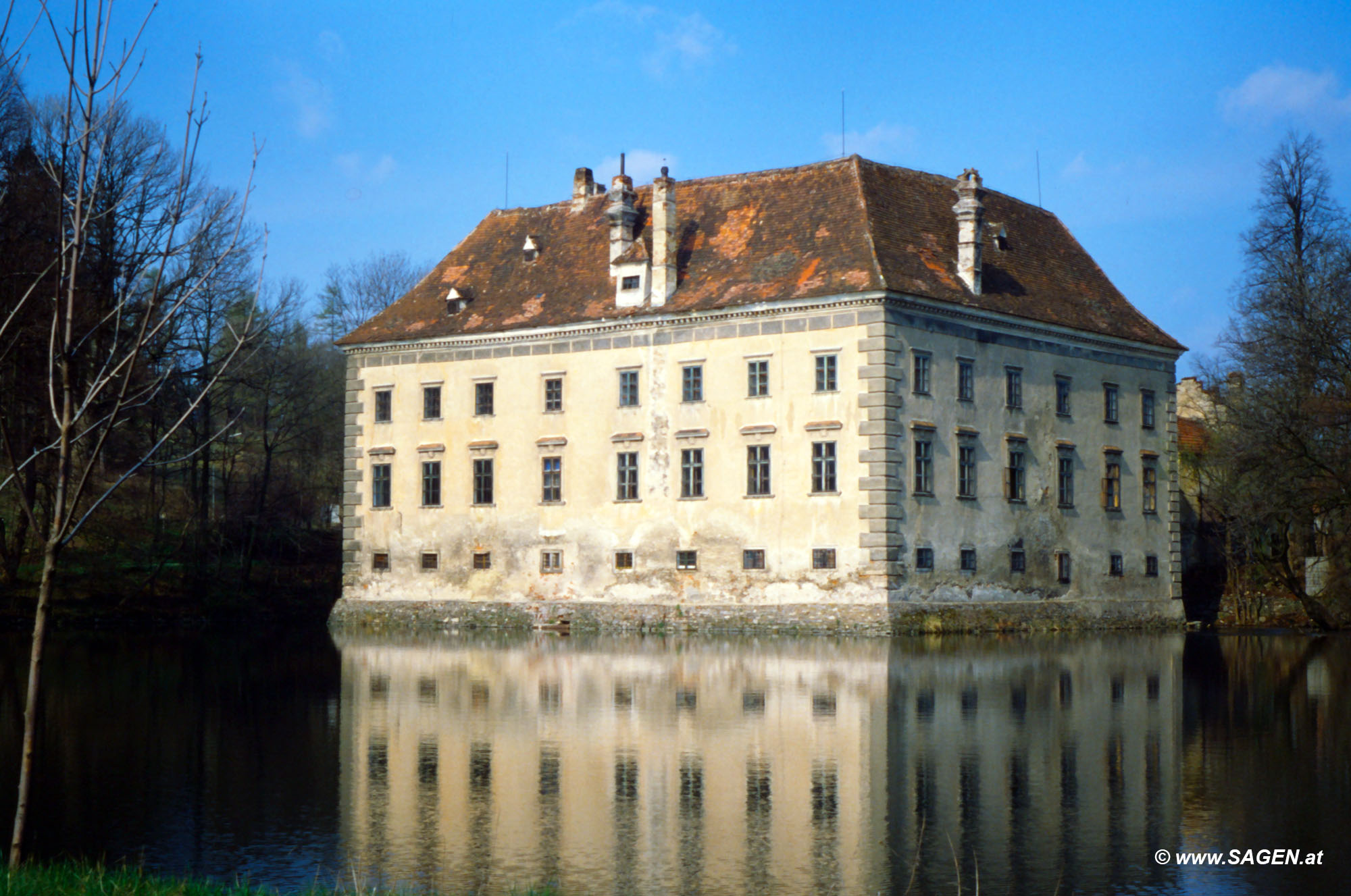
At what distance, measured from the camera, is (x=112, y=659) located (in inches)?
1204

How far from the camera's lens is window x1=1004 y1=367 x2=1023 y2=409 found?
45.3 metres

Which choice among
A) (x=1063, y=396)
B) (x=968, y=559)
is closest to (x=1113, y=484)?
(x=1063, y=396)

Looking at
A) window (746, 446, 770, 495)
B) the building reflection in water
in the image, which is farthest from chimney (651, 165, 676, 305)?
the building reflection in water

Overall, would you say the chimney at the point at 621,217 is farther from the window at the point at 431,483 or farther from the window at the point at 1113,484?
the window at the point at 1113,484

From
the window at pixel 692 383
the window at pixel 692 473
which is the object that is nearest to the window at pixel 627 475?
the window at pixel 692 473

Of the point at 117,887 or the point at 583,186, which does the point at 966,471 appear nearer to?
the point at 583,186

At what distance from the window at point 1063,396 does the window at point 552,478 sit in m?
14.6

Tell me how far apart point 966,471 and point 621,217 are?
488 inches

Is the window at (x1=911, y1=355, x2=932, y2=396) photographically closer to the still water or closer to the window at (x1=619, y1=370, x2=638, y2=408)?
the window at (x1=619, y1=370, x2=638, y2=408)

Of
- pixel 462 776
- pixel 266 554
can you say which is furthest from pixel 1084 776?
pixel 266 554

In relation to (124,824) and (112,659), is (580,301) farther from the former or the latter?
(124,824)

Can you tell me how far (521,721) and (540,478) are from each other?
28.1 m

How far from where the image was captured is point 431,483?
161 ft

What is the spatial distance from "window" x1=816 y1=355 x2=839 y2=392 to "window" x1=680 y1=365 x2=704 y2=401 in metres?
3.56
